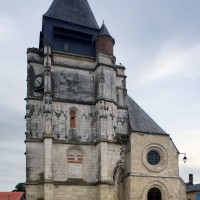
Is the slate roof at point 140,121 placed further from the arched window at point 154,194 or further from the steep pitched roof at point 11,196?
the steep pitched roof at point 11,196

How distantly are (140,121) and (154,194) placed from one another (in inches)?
219

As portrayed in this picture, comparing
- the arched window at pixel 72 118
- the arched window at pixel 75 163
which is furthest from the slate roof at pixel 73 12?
the arched window at pixel 75 163

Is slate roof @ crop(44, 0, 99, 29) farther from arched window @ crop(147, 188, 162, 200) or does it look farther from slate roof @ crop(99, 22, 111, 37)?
arched window @ crop(147, 188, 162, 200)

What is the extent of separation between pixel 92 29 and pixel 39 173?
1275cm

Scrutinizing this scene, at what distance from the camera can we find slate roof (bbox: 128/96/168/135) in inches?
1006

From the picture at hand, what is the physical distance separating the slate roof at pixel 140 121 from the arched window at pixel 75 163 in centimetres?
446

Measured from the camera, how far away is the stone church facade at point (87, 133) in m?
23.3

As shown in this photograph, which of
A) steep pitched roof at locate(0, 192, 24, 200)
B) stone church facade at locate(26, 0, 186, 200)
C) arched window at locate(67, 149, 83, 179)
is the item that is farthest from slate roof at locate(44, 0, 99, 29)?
steep pitched roof at locate(0, 192, 24, 200)

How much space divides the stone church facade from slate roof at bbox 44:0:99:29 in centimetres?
76

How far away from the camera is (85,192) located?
2361 cm

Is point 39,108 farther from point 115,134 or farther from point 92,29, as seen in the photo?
point 92,29

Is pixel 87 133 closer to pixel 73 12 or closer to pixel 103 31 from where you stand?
pixel 103 31

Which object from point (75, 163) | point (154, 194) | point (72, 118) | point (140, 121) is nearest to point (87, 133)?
point (72, 118)

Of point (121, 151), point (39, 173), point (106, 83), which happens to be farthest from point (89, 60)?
point (39, 173)
